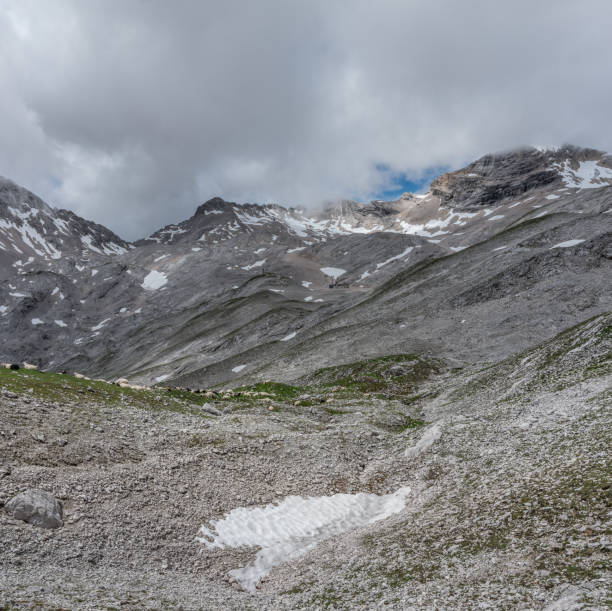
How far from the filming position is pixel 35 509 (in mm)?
14875

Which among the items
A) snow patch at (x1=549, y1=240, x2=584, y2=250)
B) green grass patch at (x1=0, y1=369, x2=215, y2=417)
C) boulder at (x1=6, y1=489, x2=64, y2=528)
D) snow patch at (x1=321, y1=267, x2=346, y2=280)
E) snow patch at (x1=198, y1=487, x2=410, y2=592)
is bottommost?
snow patch at (x1=198, y1=487, x2=410, y2=592)

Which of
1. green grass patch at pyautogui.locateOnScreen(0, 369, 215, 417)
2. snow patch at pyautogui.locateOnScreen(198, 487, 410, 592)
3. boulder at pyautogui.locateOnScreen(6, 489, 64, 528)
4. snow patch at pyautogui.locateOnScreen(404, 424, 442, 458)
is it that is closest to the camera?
boulder at pyautogui.locateOnScreen(6, 489, 64, 528)

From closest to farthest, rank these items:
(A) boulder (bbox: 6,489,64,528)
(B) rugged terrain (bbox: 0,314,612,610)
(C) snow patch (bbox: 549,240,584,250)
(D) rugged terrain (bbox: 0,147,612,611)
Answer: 1. (B) rugged terrain (bbox: 0,314,612,610)
2. (D) rugged terrain (bbox: 0,147,612,611)
3. (A) boulder (bbox: 6,489,64,528)
4. (C) snow patch (bbox: 549,240,584,250)

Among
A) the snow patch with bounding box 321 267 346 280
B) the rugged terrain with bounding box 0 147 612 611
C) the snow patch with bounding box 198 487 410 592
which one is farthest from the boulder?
the snow patch with bounding box 321 267 346 280

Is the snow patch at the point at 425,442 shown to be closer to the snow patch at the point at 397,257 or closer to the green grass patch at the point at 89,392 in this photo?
the green grass patch at the point at 89,392

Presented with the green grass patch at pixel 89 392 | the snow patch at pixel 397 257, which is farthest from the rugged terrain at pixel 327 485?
the snow patch at pixel 397 257

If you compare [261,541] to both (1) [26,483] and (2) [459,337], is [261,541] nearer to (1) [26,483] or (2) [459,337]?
(1) [26,483]

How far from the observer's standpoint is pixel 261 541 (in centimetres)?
1748

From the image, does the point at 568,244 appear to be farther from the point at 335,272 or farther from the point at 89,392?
the point at 335,272

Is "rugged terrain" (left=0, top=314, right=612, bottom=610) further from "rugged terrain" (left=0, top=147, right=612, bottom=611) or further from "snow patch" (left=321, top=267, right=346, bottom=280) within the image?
"snow patch" (left=321, top=267, right=346, bottom=280)

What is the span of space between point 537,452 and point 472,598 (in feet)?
33.6

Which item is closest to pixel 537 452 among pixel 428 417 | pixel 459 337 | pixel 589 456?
pixel 589 456

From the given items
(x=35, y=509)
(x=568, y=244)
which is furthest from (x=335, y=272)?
(x=35, y=509)

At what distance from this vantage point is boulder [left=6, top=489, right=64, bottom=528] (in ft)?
48.2
